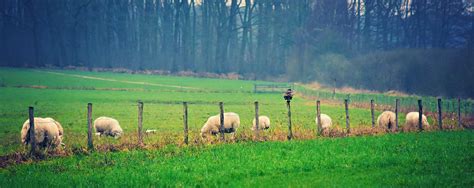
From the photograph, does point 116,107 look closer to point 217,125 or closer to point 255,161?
point 217,125

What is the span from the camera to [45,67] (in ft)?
241

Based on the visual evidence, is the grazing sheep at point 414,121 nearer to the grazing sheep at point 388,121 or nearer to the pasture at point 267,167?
the grazing sheep at point 388,121

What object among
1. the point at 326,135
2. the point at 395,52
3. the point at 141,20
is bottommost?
the point at 326,135

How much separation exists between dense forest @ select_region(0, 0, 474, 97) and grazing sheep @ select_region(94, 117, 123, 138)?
124 feet

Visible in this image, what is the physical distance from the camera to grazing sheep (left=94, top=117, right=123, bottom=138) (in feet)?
72.2

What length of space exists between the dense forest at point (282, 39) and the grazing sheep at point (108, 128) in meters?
37.9

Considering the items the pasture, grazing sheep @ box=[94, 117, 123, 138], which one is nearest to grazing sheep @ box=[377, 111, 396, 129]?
the pasture

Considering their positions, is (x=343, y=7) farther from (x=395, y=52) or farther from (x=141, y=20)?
(x=141, y=20)

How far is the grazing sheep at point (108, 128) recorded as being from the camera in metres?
22.0

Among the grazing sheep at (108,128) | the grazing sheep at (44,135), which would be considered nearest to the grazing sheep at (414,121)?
the grazing sheep at (108,128)

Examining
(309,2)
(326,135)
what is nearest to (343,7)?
(309,2)

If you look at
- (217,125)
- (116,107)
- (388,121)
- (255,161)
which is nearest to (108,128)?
(217,125)

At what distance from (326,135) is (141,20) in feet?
246

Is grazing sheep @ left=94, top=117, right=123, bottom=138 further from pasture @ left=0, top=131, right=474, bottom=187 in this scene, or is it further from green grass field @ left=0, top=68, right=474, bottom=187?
pasture @ left=0, top=131, right=474, bottom=187
